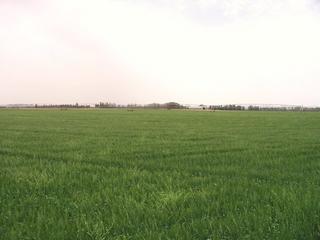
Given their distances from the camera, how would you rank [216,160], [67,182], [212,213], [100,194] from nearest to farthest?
[212,213], [100,194], [67,182], [216,160]

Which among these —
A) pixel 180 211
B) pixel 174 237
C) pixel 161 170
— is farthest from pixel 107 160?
pixel 174 237

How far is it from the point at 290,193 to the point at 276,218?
1.38m

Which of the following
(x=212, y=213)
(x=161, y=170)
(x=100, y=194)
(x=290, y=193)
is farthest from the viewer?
(x=161, y=170)

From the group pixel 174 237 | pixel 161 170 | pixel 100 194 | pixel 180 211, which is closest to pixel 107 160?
pixel 161 170

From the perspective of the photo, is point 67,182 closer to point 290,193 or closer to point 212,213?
point 212,213

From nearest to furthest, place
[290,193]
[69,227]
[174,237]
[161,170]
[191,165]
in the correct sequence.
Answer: [174,237]
[69,227]
[290,193]
[161,170]
[191,165]

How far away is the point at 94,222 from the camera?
235 inches

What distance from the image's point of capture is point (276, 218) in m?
5.84

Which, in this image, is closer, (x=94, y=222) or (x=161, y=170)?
(x=94, y=222)

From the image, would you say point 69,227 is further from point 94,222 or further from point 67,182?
point 67,182

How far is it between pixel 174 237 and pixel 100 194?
8.60ft

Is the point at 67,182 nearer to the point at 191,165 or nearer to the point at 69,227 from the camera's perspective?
the point at 69,227

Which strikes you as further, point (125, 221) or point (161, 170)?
point (161, 170)

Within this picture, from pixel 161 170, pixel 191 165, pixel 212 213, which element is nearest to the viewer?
pixel 212 213
